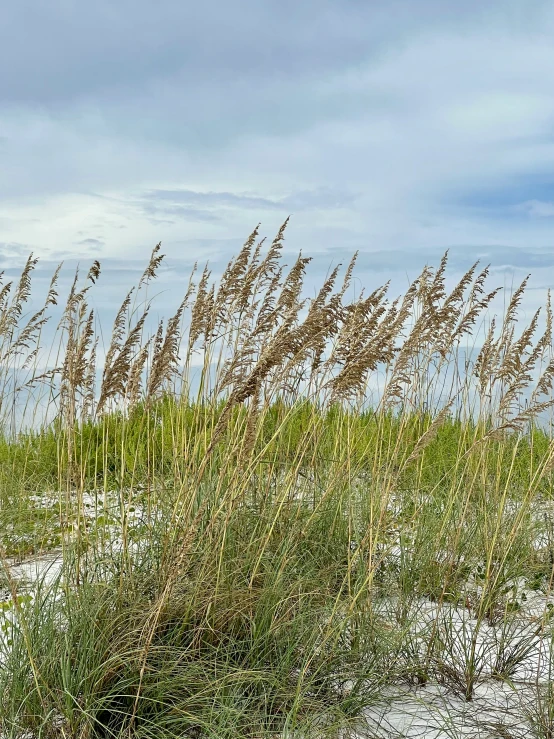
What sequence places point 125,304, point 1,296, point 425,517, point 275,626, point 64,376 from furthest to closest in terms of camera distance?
point 1,296, point 425,517, point 125,304, point 64,376, point 275,626

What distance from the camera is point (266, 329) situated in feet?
11.4

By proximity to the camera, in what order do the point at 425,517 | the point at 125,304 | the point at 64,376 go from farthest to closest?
1. the point at 425,517
2. the point at 125,304
3. the point at 64,376

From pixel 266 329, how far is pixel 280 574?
1.11 meters

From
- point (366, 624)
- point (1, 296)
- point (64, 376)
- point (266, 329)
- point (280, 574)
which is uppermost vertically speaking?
point (1, 296)

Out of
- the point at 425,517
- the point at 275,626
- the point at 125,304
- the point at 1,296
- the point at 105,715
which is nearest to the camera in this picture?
the point at 105,715

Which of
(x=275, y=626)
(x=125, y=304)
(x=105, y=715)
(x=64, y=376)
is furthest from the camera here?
(x=125, y=304)

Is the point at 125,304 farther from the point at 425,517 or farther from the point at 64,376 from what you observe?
the point at 425,517

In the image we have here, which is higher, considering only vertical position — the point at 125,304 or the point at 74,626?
the point at 125,304

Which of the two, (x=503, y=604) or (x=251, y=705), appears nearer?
(x=251, y=705)

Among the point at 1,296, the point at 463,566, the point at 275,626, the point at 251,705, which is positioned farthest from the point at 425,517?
the point at 1,296

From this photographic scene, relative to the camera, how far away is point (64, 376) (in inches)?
134

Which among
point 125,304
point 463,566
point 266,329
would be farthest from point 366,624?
point 125,304

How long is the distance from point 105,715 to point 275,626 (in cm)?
76

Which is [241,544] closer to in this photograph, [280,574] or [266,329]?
[280,574]
